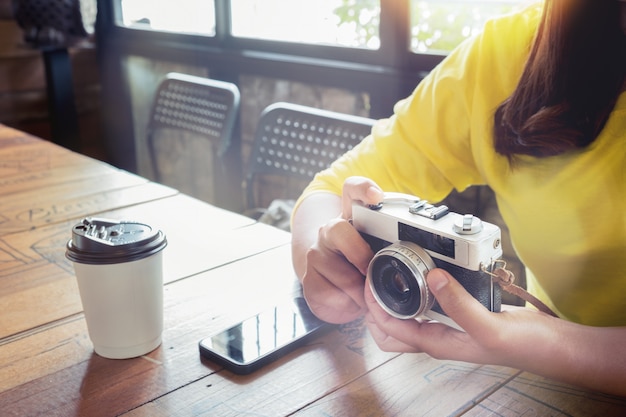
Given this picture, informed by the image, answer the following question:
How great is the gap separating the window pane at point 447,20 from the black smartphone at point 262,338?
1.34m

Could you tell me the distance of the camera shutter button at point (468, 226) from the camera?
0.66 metres

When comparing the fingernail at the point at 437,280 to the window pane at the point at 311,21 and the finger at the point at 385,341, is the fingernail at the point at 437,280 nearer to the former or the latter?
the finger at the point at 385,341

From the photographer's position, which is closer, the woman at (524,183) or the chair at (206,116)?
the woman at (524,183)

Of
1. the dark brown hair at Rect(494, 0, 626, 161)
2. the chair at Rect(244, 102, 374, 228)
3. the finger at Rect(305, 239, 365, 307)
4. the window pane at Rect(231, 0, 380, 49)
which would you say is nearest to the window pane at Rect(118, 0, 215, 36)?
the window pane at Rect(231, 0, 380, 49)

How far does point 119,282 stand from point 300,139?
3.37 ft

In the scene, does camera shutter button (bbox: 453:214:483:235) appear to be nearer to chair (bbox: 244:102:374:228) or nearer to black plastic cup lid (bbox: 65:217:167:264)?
black plastic cup lid (bbox: 65:217:167:264)

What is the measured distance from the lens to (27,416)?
0.69m

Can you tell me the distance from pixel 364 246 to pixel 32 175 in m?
1.10

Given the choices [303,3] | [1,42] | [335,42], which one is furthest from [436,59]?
[1,42]

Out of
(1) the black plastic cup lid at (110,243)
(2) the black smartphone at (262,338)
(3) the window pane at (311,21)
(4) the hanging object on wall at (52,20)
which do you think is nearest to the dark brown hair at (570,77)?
(2) the black smartphone at (262,338)

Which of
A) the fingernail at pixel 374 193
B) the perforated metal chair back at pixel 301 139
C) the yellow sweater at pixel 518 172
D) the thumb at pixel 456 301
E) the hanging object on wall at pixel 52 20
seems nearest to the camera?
the thumb at pixel 456 301

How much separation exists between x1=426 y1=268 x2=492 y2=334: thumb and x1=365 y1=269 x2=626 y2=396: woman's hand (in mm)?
15

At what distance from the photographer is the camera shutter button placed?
662 millimetres

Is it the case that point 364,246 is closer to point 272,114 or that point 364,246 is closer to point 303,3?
point 272,114
